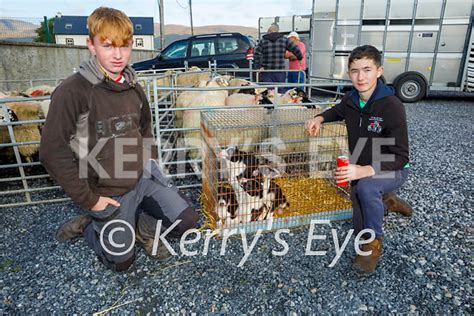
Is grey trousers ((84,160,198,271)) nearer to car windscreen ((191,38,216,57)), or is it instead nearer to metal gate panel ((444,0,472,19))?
car windscreen ((191,38,216,57))

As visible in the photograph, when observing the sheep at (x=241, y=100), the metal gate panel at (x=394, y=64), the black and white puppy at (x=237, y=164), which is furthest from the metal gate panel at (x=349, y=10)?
the black and white puppy at (x=237, y=164)

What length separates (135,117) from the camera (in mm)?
2693

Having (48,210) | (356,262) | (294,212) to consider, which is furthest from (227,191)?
(48,210)

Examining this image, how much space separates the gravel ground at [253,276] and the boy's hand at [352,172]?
0.82 m

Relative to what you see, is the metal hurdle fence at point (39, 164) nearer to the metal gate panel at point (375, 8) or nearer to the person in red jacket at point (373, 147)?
the person in red jacket at point (373, 147)

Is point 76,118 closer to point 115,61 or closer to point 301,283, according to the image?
point 115,61

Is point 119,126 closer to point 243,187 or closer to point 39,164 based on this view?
point 243,187

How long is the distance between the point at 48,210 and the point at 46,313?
5.83ft

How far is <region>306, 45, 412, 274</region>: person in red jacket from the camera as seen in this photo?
104 inches

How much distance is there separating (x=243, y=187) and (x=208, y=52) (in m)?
8.17

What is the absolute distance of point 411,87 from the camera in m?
10.5

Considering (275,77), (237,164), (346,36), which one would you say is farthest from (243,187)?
(346,36)

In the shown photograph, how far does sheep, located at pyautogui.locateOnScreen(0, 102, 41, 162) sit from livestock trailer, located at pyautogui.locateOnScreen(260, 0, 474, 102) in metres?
7.23

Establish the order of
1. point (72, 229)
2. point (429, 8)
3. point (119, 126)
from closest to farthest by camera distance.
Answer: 1. point (119, 126)
2. point (72, 229)
3. point (429, 8)
